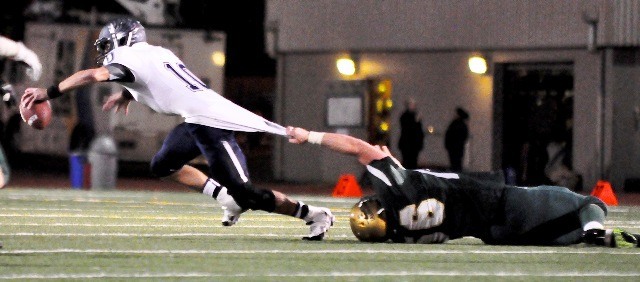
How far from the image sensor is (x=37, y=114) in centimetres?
1207

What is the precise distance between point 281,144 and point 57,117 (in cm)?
483

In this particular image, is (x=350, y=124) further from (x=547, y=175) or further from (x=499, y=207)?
(x=499, y=207)

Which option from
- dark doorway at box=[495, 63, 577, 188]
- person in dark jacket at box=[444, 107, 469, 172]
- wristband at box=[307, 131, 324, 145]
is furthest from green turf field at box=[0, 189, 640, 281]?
dark doorway at box=[495, 63, 577, 188]

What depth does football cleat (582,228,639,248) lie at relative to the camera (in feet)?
37.6

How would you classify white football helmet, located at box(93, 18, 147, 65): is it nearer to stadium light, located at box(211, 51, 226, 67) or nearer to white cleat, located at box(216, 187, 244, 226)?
white cleat, located at box(216, 187, 244, 226)

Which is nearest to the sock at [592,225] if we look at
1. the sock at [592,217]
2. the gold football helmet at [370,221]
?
the sock at [592,217]

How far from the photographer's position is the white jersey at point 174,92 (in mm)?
12500

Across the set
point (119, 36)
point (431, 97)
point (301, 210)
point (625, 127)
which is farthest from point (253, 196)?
point (431, 97)

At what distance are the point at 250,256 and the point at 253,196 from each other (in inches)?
74.6

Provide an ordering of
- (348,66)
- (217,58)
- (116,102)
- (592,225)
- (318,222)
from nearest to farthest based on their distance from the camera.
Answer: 1. (592,225)
2. (318,222)
3. (116,102)
4. (348,66)
5. (217,58)

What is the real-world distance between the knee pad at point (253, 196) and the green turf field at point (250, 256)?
0.27 meters

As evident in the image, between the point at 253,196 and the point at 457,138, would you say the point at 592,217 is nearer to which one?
the point at 253,196

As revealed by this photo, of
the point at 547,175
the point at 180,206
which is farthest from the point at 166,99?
the point at 547,175

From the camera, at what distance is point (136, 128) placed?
34.2 m
